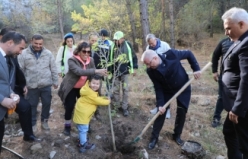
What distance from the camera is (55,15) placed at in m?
17.9

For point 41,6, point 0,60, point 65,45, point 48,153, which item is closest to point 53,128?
point 48,153

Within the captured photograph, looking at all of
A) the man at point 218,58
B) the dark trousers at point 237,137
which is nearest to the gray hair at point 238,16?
the dark trousers at point 237,137

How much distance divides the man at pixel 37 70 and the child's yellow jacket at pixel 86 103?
35.1 inches

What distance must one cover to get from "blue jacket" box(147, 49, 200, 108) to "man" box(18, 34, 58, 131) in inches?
70.4

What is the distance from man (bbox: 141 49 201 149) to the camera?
3507 millimetres

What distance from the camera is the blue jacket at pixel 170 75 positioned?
3.58 metres

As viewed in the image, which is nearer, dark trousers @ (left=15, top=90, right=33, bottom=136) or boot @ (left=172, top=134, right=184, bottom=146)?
dark trousers @ (left=15, top=90, right=33, bottom=136)

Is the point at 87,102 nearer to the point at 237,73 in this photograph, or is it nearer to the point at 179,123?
the point at 179,123

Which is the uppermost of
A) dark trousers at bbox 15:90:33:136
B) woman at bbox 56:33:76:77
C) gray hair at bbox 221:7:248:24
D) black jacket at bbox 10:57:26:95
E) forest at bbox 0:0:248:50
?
forest at bbox 0:0:248:50

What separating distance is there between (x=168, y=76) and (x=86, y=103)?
1393mm

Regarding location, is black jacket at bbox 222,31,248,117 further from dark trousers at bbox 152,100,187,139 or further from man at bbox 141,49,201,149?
dark trousers at bbox 152,100,187,139

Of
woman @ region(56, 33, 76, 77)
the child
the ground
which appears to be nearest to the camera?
the child

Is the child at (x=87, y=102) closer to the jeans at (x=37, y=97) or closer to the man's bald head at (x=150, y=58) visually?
the man's bald head at (x=150, y=58)

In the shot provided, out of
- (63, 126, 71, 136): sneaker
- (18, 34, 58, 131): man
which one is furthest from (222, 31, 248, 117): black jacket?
(18, 34, 58, 131): man
